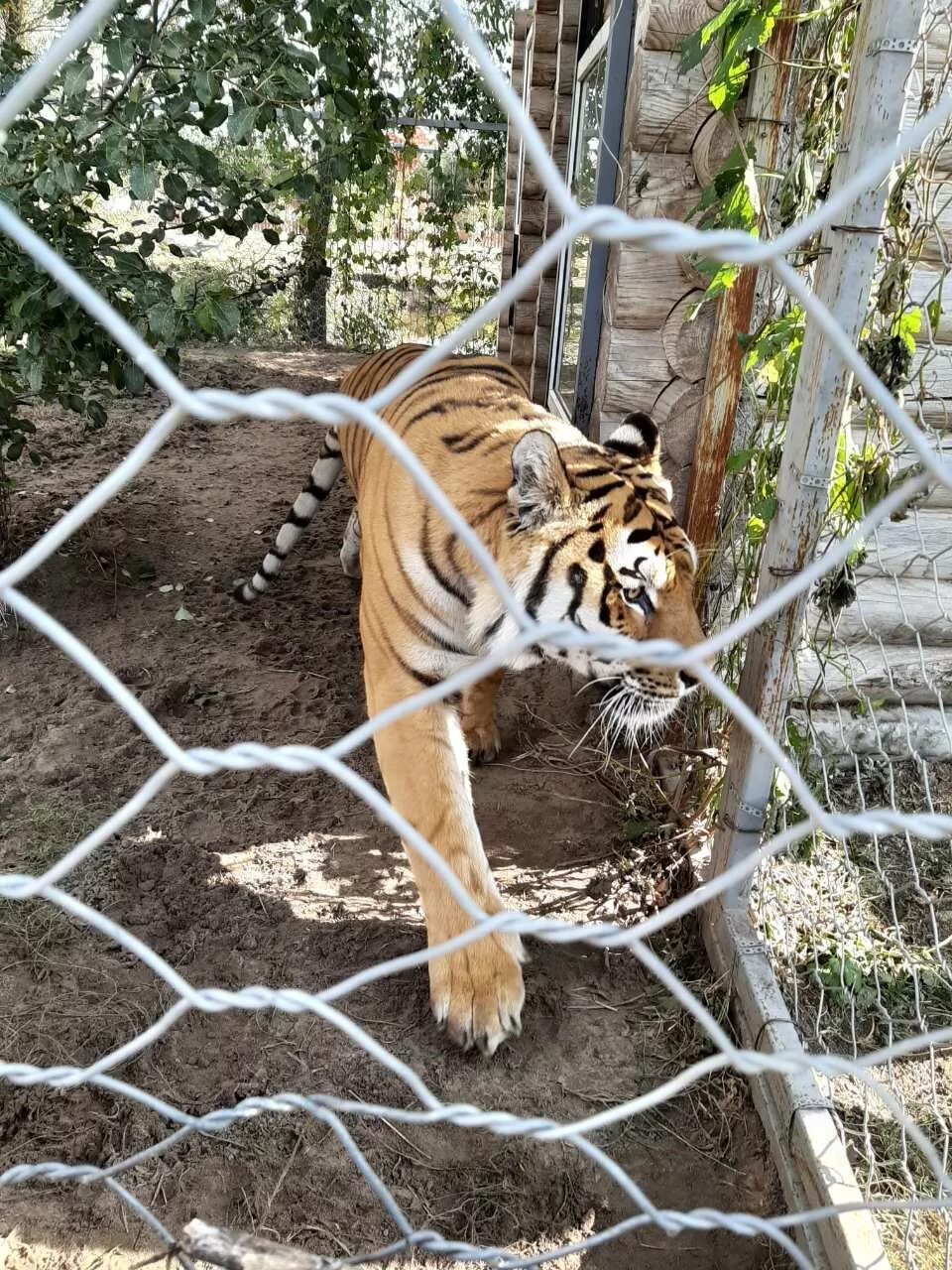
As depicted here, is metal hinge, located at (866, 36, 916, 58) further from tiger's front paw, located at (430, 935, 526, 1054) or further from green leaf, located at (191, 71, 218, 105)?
green leaf, located at (191, 71, 218, 105)

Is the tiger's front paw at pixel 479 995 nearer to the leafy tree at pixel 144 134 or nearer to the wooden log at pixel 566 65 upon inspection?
the leafy tree at pixel 144 134

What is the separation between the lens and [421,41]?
869 centimetres

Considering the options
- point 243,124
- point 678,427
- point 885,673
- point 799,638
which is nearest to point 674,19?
point 678,427

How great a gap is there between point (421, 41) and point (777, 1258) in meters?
9.64

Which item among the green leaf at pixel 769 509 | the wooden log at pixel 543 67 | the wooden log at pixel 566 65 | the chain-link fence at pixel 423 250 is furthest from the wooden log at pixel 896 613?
the chain-link fence at pixel 423 250

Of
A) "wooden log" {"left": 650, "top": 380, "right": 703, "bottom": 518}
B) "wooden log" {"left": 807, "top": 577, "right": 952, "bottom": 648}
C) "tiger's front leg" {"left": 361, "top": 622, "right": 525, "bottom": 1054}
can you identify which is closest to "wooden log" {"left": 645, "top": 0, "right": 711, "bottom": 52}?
"wooden log" {"left": 650, "top": 380, "right": 703, "bottom": 518}

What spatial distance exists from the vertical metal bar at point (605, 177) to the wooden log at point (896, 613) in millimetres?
1254

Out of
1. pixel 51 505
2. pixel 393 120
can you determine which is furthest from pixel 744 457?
pixel 393 120

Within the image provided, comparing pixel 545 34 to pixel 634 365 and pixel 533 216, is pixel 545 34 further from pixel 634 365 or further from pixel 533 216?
pixel 634 365

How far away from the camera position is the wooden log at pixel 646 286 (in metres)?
2.57

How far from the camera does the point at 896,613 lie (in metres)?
2.88

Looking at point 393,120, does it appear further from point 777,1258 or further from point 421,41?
point 777,1258

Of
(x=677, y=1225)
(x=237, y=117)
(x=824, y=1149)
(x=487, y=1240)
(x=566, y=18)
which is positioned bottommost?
(x=487, y=1240)

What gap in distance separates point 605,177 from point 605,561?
6.28ft
